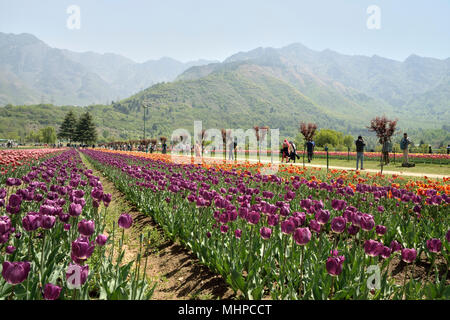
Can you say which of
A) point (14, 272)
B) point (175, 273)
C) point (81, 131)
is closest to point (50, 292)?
point (14, 272)

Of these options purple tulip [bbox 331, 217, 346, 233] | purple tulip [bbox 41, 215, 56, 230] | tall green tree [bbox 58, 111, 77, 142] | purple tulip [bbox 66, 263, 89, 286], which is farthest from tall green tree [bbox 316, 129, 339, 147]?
purple tulip [bbox 66, 263, 89, 286]

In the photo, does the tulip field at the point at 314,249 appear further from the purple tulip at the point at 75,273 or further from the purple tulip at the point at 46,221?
the purple tulip at the point at 46,221

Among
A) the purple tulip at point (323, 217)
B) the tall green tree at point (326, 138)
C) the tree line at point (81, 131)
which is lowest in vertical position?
the purple tulip at point (323, 217)

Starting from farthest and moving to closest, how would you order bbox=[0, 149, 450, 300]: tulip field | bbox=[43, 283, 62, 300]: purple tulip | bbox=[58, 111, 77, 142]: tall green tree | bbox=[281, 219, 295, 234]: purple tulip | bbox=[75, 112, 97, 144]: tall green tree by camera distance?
bbox=[58, 111, 77, 142]: tall green tree
bbox=[75, 112, 97, 144]: tall green tree
bbox=[281, 219, 295, 234]: purple tulip
bbox=[0, 149, 450, 300]: tulip field
bbox=[43, 283, 62, 300]: purple tulip

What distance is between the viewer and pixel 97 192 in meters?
3.92

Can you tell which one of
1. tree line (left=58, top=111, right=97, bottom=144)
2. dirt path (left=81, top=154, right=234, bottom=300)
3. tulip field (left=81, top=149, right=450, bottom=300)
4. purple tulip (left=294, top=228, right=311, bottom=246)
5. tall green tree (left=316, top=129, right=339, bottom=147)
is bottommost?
dirt path (left=81, top=154, right=234, bottom=300)

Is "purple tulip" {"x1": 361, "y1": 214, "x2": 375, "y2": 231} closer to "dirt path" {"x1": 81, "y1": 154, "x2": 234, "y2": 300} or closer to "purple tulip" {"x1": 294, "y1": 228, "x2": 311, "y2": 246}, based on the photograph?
"purple tulip" {"x1": 294, "y1": 228, "x2": 311, "y2": 246}

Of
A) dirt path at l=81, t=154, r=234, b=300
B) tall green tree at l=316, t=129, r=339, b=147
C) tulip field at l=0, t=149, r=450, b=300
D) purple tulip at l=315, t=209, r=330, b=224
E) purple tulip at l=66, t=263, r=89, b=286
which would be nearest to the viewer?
purple tulip at l=66, t=263, r=89, b=286

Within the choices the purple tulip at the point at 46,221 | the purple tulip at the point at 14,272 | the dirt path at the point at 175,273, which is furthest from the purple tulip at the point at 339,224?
the purple tulip at the point at 46,221

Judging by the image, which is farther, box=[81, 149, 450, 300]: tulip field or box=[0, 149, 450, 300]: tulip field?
box=[81, 149, 450, 300]: tulip field

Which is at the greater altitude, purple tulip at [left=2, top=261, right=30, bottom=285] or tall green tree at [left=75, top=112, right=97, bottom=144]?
tall green tree at [left=75, top=112, right=97, bottom=144]

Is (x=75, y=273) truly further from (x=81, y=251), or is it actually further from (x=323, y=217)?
(x=323, y=217)

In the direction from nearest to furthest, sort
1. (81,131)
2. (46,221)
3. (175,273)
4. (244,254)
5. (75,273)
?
(75,273)
(46,221)
(244,254)
(175,273)
(81,131)
